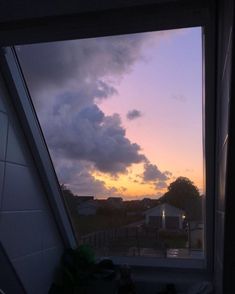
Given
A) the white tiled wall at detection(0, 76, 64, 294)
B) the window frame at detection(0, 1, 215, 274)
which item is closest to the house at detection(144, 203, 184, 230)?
the window frame at detection(0, 1, 215, 274)

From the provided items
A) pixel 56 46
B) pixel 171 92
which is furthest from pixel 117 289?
pixel 56 46

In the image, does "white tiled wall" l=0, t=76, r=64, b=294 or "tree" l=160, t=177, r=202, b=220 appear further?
"tree" l=160, t=177, r=202, b=220

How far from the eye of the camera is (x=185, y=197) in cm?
221

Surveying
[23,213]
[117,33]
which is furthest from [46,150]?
[117,33]

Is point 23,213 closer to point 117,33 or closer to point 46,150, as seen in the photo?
point 46,150

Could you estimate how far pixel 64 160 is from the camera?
2289 millimetres

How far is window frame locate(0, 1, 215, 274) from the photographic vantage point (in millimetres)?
1428

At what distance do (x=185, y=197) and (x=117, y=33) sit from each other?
1.10 meters

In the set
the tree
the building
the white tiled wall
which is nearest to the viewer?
the building

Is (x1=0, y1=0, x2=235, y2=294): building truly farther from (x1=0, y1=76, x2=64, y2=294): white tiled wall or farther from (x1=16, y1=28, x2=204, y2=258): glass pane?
(x1=16, y1=28, x2=204, y2=258): glass pane

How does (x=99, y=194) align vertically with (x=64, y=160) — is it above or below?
below

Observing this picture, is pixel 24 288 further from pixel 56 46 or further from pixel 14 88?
pixel 56 46

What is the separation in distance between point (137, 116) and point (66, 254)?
1.03 meters

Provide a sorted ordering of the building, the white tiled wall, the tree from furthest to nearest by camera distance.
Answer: the tree < the white tiled wall < the building
